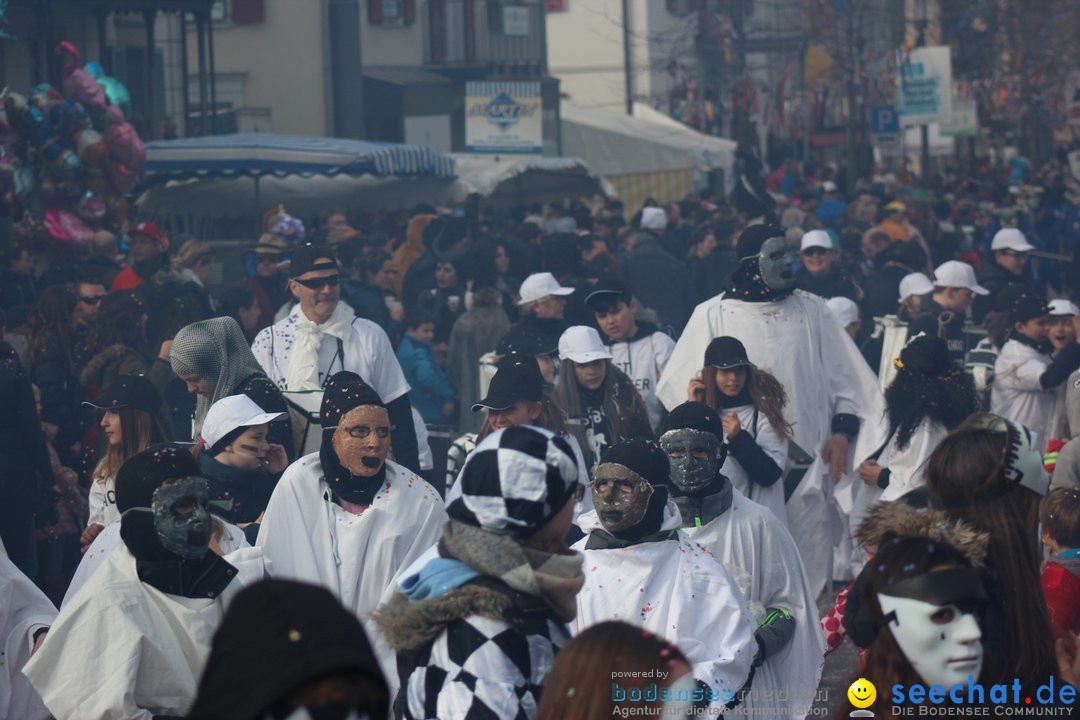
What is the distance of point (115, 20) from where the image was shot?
1994 cm

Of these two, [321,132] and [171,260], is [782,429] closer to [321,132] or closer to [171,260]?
[171,260]

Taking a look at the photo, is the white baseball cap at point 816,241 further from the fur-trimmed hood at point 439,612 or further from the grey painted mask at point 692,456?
the fur-trimmed hood at point 439,612

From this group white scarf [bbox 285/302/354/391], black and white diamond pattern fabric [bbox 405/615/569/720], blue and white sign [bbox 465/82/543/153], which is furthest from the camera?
blue and white sign [bbox 465/82/543/153]

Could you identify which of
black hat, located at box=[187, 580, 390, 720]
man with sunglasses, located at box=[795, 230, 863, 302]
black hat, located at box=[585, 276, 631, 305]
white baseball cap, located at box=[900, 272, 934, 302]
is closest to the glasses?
black hat, located at box=[187, 580, 390, 720]

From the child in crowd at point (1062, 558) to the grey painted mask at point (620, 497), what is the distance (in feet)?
3.76

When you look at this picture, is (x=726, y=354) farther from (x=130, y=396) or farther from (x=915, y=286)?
(x=915, y=286)

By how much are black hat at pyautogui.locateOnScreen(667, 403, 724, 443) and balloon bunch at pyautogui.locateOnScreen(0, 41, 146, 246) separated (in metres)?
6.81

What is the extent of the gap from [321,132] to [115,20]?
8.04m

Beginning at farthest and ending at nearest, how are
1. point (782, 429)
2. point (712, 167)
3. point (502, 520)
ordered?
point (712, 167)
point (782, 429)
point (502, 520)

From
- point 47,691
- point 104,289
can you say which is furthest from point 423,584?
point 104,289

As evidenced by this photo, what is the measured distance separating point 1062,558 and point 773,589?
1134 mm

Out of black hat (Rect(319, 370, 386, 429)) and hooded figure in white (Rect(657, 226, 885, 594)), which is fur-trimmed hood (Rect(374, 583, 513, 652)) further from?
hooded figure in white (Rect(657, 226, 885, 594))

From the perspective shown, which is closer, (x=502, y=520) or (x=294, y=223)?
(x=502, y=520)

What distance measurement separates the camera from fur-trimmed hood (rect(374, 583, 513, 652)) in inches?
135
